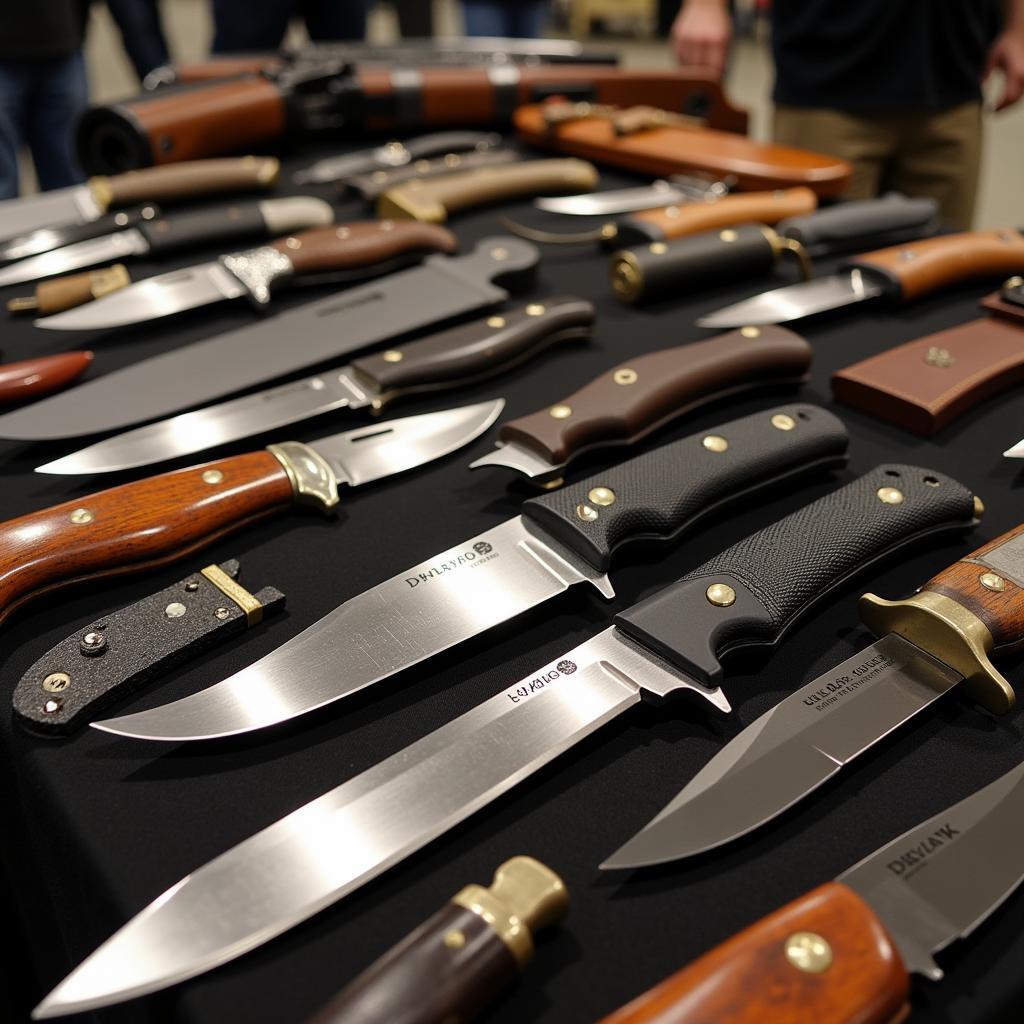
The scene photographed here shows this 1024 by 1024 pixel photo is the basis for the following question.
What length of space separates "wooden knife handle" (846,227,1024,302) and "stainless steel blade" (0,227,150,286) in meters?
0.91

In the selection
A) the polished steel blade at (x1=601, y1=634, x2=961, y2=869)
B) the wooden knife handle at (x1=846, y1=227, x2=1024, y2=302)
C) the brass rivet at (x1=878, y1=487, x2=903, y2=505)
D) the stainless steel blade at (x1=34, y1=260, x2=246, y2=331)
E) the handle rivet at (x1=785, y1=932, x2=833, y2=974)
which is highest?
the stainless steel blade at (x1=34, y1=260, x2=246, y2=331)

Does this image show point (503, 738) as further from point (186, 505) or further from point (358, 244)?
point (358, 244)

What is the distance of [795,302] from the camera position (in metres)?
1.11

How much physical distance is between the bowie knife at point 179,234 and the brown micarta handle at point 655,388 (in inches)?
23.9

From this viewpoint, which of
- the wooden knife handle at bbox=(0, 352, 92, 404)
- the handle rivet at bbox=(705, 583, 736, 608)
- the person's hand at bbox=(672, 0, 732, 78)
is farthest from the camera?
the person's hand at bbox=(672, 0, 732, 78)

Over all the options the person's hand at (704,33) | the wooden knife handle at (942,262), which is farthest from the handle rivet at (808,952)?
the person's hand at (704,33)

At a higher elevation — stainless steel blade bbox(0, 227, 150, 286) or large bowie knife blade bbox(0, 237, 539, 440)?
stainless steel blade bbox(0, 227, 150, 286)

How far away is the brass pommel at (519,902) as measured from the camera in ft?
1.59

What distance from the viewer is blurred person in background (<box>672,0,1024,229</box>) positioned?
60.2 inches

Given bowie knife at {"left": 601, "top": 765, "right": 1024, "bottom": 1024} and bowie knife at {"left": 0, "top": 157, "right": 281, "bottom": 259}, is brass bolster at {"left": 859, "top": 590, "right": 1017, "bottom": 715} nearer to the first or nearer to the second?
bowie knife at {"left": 601, "top": 765, "right": 1024, "bottom": 1024}

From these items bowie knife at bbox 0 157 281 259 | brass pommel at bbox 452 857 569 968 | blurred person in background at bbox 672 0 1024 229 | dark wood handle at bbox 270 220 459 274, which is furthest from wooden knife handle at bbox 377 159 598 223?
brass pommel at bbox 452 857 569 968

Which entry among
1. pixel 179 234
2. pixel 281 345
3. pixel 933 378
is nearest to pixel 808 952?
pixel 933 378

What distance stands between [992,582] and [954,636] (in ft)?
0.19

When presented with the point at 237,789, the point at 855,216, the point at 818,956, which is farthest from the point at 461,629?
the point at 855,216
